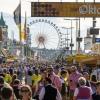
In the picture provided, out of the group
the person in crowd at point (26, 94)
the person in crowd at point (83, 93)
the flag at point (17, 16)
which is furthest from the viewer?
the flag at point (17, 16)

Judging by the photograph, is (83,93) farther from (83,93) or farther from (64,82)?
(64,82)

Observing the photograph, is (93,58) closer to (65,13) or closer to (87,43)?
(65,13)

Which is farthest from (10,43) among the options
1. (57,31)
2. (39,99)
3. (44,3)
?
(39,99)

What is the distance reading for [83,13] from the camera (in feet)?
145

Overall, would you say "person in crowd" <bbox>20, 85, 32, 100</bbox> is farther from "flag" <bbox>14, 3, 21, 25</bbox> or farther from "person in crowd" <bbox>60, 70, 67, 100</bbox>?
"flag" <bbox>14, 3, 21, 25</bbox>

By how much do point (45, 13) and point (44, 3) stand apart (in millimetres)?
751

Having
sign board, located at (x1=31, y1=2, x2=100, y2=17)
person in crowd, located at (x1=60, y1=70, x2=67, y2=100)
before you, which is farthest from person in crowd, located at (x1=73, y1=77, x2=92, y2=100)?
sign board, located at (x1=31, y1=2, x2=100, y2=17)

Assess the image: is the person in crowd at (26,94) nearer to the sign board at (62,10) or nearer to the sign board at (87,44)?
the sign board at (62,10)

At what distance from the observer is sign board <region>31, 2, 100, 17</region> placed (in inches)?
1716

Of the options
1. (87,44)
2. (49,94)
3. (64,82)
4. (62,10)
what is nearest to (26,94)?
(49,94)

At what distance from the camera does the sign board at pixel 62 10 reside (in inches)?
1716

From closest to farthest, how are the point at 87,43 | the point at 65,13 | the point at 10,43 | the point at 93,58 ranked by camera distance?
the point at 93,58
the point at 65,13
the point at 87,43
the point at 10,43

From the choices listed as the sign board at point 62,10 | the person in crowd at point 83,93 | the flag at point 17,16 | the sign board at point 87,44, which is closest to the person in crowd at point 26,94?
the person in crowd at point 83,93

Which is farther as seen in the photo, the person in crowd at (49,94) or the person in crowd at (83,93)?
the person in crowd at (49,94)
